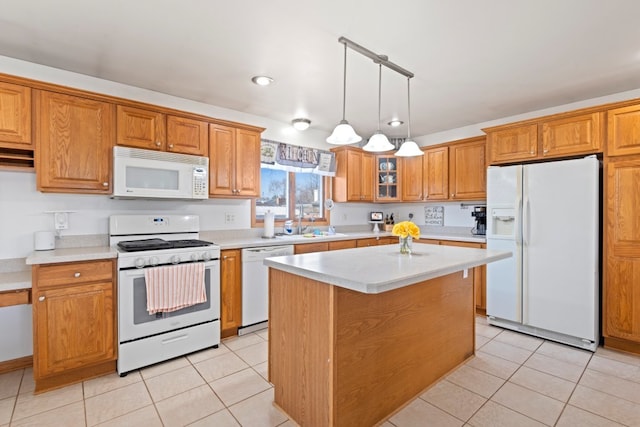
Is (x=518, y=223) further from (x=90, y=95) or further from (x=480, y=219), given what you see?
(x=90, y=95)

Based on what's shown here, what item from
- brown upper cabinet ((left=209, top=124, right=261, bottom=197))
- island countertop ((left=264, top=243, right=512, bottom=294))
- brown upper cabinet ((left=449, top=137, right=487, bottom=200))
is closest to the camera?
island countertop ((left=264, top=243, right=512, bottom=294))

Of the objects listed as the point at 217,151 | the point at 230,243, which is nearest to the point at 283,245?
the point at 230,243

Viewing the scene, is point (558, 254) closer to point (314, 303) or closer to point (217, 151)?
point (314, 303)

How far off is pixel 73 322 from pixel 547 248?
4109 mm

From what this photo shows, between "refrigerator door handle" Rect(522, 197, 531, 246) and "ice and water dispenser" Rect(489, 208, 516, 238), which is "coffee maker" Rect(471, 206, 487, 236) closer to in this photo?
"ice and water dispenser" Rect(489, 208, 516, 238)

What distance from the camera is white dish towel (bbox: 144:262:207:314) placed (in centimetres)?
253

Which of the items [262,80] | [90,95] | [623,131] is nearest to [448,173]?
[623,131]

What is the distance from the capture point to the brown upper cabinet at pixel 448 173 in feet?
13.3

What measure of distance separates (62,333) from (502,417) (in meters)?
3.01

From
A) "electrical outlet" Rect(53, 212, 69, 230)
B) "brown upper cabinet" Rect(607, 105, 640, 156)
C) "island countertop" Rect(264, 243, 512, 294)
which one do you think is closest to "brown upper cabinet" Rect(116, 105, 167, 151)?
"electrical outlet" Rect(53, 212, 69, 230)

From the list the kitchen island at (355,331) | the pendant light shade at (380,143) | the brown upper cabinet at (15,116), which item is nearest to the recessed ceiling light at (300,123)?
the pendant light shade at (380,143)

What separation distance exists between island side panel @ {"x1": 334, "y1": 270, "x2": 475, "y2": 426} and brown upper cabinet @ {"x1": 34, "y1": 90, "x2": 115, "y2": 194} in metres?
2.33

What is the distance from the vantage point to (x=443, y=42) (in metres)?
2.27

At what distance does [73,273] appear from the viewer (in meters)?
2.30
